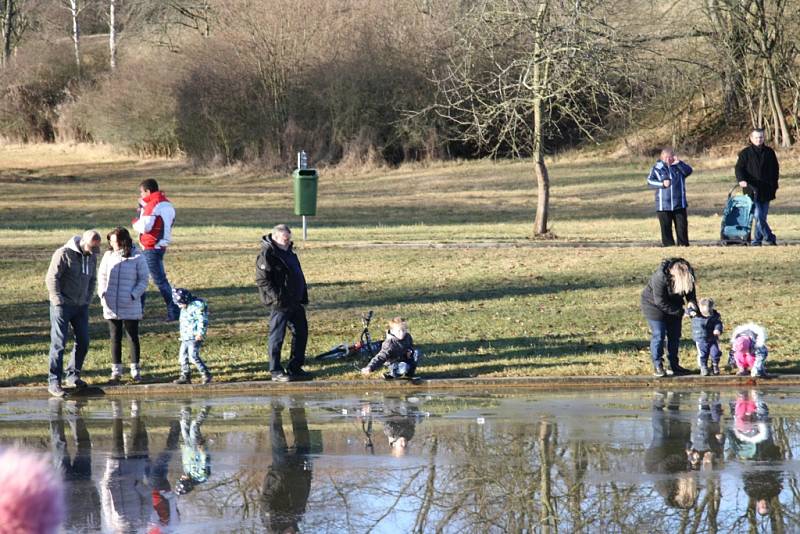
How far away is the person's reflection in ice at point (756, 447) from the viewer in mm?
7969

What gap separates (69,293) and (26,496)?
36.0 ft

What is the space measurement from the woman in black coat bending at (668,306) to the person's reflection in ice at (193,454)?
176 inches

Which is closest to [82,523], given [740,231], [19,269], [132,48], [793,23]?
[19,269]

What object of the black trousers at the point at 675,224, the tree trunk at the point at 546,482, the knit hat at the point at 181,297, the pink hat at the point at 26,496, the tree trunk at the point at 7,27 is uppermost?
the tree trunk at the point at 7,27

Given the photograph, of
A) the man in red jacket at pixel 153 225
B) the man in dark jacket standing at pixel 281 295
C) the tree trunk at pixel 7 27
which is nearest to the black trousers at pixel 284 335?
the man in dark jacket standing at pixel 281 295

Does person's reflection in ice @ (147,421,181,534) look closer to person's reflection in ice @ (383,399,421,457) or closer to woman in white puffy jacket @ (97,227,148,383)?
person's reflection in ice @ (383,399,421,457)

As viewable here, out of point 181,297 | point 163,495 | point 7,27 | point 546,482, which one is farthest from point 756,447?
point 7,27

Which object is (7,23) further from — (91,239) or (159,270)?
(91,239)

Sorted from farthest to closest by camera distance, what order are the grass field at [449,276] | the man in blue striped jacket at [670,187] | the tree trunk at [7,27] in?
the tree trunk at [7,27]
the man in blue striped jacket at [670,187]
the grass field at [449,276]

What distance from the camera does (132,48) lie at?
229 ft

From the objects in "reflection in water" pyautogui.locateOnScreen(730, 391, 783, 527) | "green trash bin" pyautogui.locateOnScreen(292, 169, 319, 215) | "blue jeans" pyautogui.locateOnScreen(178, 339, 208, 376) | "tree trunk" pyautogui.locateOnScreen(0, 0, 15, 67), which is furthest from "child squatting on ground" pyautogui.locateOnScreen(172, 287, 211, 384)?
"tree trunk" pyautogui.locateOnScreen(0, 0, 15, 67)

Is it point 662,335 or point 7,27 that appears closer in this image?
point 662,335

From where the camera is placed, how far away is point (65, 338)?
41.3 ft

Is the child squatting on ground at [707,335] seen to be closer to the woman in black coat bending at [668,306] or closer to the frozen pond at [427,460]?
the woman in black coat bending at [668,306]
